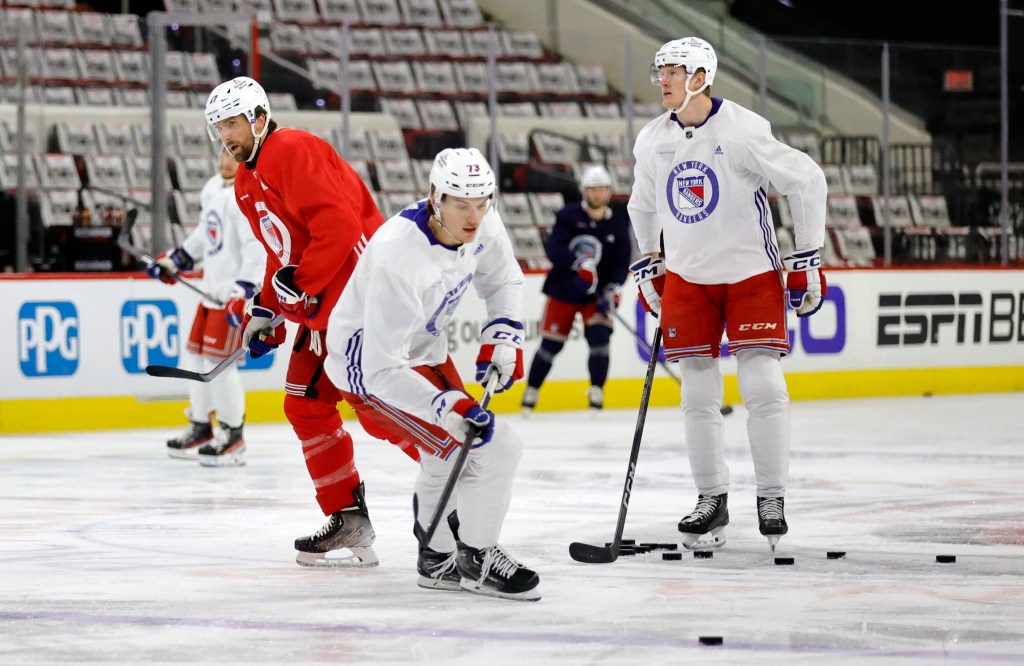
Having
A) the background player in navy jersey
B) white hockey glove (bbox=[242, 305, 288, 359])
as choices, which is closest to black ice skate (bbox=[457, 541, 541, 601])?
white hockey glove (bbox=[242, 305, 288, 359])

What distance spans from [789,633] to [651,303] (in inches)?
62.1

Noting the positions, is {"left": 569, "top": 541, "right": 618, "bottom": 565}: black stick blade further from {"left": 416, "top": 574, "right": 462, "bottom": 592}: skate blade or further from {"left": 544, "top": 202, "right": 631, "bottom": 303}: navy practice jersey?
{"left": 544, "top": 202, "right": 631, "bottom": 303}: navy practice jersey

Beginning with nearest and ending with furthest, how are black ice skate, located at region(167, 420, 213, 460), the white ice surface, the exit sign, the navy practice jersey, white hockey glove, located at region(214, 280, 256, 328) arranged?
the white ice surface → white hockey glove, located at region(214, 280, 256, 328) → black ice skate, located at region(167, 420, 213, 460) → the navy practice jersey → the exit sign

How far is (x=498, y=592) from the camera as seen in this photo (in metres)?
3.60

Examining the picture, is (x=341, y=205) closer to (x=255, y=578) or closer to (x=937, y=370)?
(x=255, y=578)

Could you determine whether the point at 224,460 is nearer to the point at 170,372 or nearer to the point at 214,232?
the point at 214,232

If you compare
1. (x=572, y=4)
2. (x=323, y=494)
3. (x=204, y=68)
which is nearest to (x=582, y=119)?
(x=204, y=68)

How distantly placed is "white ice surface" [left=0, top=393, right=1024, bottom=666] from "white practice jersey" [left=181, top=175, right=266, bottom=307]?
0.79 metres

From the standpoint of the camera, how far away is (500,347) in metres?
3.62

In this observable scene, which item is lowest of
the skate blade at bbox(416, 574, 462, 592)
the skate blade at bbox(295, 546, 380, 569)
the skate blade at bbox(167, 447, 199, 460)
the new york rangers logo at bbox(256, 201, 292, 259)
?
the skate blade at bbox(167, 447, 199, 460)

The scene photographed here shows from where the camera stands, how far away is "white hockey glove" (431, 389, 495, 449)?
337 cm

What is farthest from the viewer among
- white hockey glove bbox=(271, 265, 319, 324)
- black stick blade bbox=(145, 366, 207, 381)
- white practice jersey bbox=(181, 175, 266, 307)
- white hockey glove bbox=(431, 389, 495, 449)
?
white practice jersey bbox=(181, 175, 266, 307)

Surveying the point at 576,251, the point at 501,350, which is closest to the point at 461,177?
the point at 501,350

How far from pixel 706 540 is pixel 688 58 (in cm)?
132
